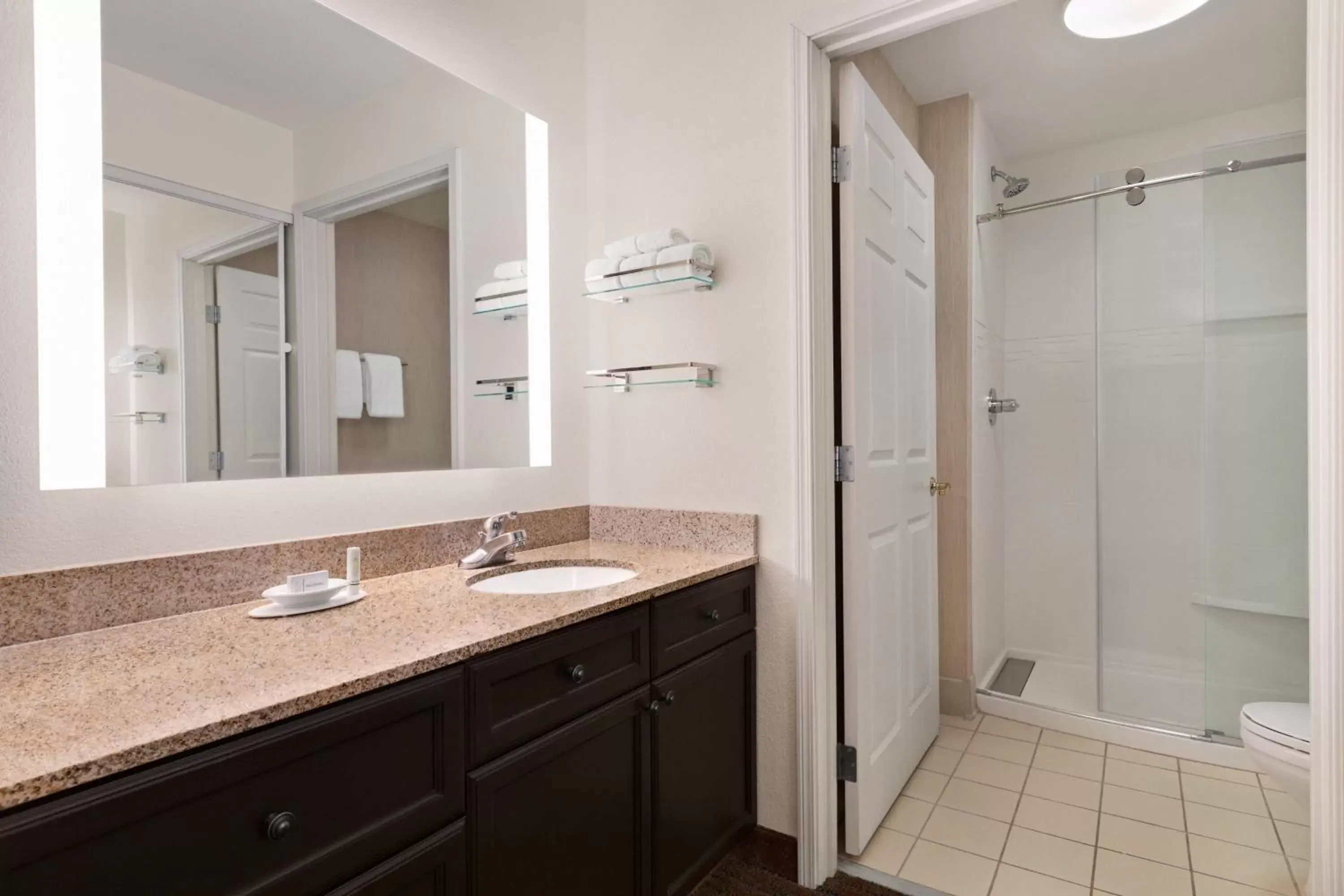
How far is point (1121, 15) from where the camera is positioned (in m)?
2.11

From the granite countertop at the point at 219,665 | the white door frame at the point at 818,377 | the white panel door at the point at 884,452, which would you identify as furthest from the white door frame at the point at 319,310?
the white panel door at the point at 884,452

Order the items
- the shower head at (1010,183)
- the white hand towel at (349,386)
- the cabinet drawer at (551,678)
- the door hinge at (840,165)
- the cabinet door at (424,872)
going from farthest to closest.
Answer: the shower head at (1010,183) < the door hinge at (840,165) < the white hand towel at (349,386) < the cabinet drawer at (551,678) < the cabinet door at (424,872)

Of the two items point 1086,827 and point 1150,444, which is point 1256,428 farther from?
point 1086,827

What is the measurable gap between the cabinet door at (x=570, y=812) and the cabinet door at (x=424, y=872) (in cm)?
3

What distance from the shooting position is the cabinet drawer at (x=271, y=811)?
0.68 m

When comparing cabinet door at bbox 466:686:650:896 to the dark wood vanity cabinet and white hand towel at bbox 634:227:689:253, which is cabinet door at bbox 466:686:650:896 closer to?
the dark wood vanity cabinet

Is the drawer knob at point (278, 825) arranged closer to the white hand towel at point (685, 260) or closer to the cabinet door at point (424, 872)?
the cabinet door at point (424, 872)

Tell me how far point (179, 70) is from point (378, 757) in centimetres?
130

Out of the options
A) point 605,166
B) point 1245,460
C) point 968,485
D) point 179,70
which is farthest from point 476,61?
point 1245,460

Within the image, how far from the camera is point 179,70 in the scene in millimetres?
Result: 1311

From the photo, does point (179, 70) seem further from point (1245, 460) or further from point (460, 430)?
point (1245, 460)

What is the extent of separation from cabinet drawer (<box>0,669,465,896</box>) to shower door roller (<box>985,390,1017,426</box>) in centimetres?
283

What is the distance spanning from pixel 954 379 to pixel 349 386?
229 cm

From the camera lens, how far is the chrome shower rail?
7.99ft
